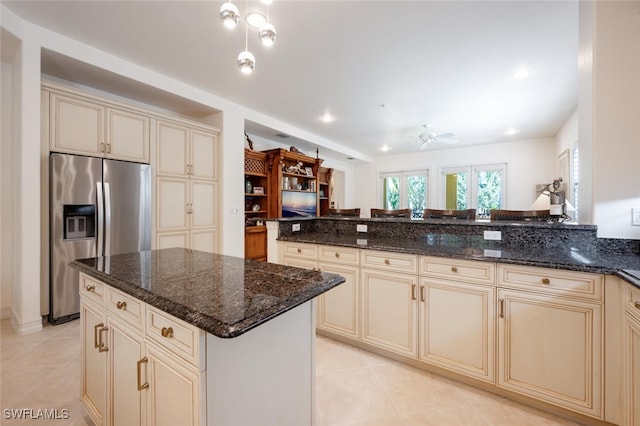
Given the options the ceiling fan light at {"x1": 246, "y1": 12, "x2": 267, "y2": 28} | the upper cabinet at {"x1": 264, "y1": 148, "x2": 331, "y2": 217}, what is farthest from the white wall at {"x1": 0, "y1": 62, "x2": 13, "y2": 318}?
the upper cabinet at {"x1": 264, "y1": 148, "x2": 331, "y2": 217}

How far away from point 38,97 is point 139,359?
9.20ft

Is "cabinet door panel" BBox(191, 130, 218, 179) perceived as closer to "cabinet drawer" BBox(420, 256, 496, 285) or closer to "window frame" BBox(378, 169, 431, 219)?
"cabinet drawer" BBox(420, 256, 496, 285)

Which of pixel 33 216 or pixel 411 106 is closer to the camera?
pixel 33 216

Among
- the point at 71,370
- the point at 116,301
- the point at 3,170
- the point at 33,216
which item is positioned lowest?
the point at 71,370

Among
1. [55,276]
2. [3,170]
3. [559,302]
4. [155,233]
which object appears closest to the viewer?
[559,302]

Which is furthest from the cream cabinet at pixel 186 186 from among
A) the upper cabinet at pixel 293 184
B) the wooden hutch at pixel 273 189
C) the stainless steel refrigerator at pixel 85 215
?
the upper cabinet at pixel 293 184

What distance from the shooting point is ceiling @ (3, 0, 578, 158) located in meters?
2.25

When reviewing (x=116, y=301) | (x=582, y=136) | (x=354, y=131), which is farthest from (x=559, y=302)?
(x=354, y=131)

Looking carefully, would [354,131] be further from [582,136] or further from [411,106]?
[582,136]

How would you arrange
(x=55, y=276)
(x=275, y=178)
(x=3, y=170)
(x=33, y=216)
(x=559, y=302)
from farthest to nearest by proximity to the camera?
(x=275, y=178) → (x=3, y=170) → (x=55, y=276) → (x=33, y=216) → (x=559, y=302)

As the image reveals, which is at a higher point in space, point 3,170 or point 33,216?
point 3,170

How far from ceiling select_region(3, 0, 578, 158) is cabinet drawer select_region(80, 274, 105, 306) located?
217 centimetres

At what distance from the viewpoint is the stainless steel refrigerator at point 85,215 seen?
2.57 m

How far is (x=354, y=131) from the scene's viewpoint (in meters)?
5.73
